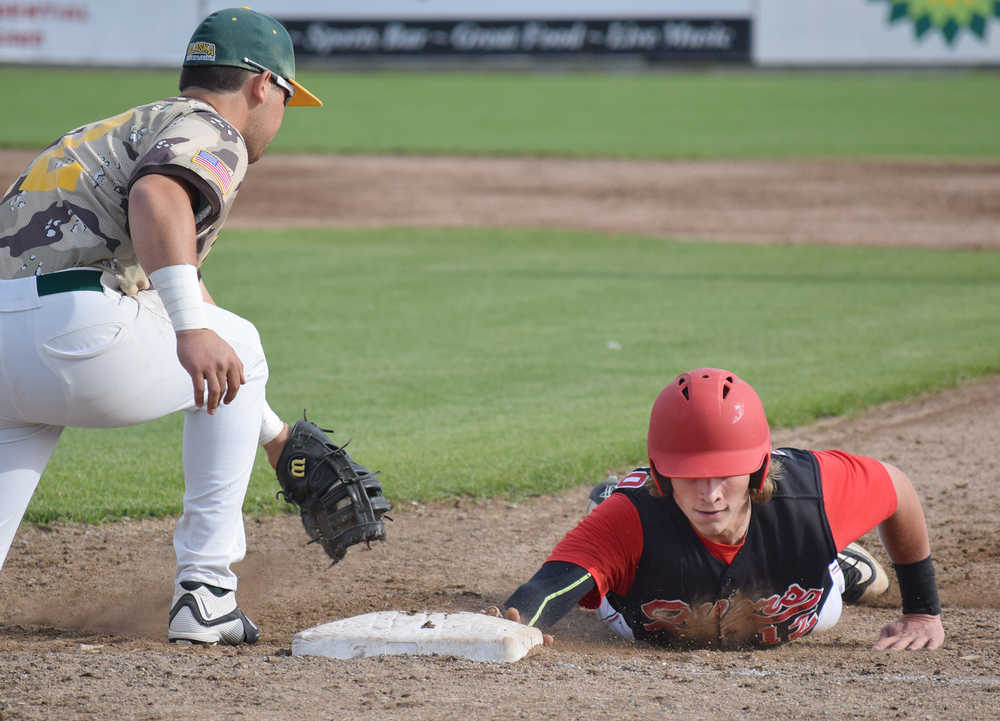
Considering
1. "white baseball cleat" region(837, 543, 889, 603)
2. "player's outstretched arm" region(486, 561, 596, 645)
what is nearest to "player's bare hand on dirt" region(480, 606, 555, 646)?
"player's outstretched arm" region(486, 561, 596, 645)

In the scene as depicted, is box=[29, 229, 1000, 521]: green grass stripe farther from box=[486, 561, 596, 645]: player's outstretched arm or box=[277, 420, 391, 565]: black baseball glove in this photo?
box=[486, 561, 596, 645]: player's outstretched arm

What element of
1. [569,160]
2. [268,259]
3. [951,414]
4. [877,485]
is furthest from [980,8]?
[877,485]

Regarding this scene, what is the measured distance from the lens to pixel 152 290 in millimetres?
3100

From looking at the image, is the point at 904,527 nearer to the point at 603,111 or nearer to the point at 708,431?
the point at 708,431

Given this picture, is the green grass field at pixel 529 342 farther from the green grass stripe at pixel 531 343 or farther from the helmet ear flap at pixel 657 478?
the helmet ear flap at pixel 657 478

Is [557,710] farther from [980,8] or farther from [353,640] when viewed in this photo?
[980,8]

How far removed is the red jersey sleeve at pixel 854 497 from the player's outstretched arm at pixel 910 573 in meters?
0.04

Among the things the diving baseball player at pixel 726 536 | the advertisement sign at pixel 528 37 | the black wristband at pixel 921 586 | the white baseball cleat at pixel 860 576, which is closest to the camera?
the diving baseball player at pixel 726 536

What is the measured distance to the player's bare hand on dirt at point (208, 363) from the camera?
9.00 ft

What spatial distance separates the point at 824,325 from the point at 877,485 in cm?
529

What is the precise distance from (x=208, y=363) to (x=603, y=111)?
20926mm

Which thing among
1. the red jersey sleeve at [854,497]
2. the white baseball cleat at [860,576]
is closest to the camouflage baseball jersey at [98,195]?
the red jersey sleeve at [854,497]

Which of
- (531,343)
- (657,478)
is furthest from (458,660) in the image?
(531,343)

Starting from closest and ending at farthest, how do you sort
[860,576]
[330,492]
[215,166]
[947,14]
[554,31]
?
1. [215,166]
2. [330,492]
3. [860,576]
4. [947,14]
5. [554,31]
